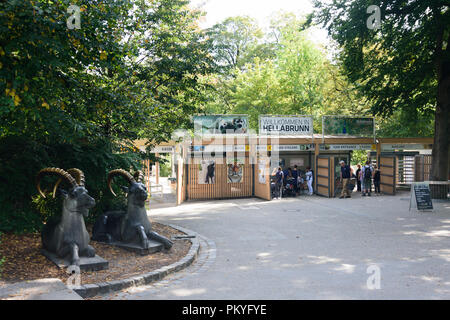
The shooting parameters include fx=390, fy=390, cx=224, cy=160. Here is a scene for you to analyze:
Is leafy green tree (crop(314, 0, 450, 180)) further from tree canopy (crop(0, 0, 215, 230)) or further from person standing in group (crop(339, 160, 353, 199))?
tree canopy (crop(0, 0, 215, 230))

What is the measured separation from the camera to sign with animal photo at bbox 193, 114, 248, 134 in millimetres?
20297

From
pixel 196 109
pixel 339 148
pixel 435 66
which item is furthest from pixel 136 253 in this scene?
pixel 435 66

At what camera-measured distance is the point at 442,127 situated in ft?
64.3

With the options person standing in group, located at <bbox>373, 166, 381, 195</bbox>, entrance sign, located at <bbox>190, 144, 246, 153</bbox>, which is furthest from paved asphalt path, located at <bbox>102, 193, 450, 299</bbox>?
person standing in group, located at <bbox>373, 166, 381, 195</bbox>

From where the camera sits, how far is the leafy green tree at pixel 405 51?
1831 centimetres

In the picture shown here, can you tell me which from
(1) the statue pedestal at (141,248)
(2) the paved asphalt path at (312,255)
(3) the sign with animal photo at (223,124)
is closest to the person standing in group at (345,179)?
(2) the paved asphalt path at (312,255)

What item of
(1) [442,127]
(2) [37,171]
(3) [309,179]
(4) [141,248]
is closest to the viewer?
(4) [141,248]

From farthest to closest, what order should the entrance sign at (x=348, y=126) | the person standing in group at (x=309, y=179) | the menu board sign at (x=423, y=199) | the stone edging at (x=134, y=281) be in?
the entrance sign at (x=348, y=126)
the person standing in group at (x=309, y=179)
the menu board sign at (x=423, y=199)
the stone edging at (x=134, y=281)

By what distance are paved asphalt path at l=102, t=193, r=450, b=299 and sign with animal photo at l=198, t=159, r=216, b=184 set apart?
13.4 feet

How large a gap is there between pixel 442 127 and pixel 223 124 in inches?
436

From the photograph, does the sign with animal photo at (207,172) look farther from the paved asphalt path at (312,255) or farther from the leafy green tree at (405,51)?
the leafy green tree at (405,51)

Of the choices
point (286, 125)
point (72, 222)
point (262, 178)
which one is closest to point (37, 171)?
point (72, 222)

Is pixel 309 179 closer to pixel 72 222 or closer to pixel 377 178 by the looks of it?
pixel 377 178

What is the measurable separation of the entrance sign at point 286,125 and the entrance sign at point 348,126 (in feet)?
3.89
